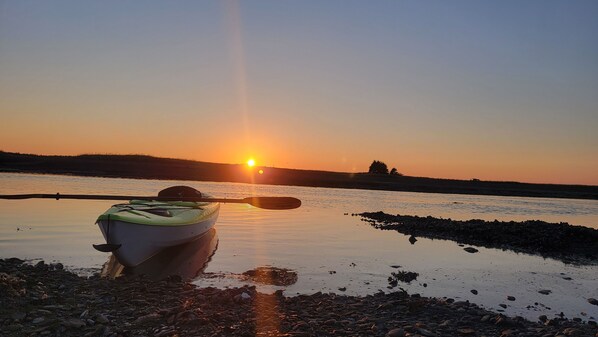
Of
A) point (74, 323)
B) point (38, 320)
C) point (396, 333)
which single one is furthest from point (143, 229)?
point (396, 333)

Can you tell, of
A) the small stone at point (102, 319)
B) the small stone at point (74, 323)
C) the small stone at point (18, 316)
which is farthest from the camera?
the small stone at point (102, 319)

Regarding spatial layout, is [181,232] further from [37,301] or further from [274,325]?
[274,325]

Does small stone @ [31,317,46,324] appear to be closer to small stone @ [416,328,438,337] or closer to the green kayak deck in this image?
the green kayak deck

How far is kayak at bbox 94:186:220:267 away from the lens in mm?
13445

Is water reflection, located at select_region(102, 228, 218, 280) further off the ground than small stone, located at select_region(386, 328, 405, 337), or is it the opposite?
small stone, located at select_region(386, 328, 405, 337)

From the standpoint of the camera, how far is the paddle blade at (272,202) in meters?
10.9

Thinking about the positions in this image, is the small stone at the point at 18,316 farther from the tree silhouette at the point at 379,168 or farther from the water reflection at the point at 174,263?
the tree silhouette at the point at 379,168

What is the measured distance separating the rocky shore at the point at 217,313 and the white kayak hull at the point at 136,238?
2.16 meters

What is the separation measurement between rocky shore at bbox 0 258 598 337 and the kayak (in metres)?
2.21

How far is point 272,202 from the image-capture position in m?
11.1

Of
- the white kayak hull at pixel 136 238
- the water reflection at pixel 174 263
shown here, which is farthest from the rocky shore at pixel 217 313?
the water reflection at pixel 174 263

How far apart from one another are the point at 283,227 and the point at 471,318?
1881 cm

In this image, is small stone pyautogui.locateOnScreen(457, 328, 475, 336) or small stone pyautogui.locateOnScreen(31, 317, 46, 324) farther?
small stone pyautogui.locateOnScreen(457, 328, 475, 336)

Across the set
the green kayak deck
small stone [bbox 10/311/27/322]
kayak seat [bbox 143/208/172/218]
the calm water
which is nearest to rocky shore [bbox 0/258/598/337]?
small stone [bbox 10/311/27/322]
